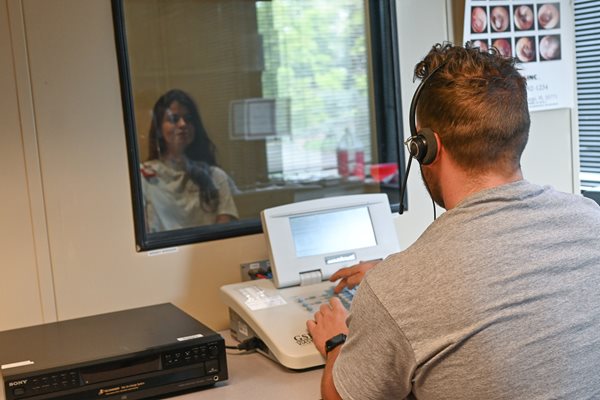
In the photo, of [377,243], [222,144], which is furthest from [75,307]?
[377,243]

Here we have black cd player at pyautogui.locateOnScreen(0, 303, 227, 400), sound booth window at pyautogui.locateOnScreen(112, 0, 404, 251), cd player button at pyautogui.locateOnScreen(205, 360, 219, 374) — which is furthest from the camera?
sound booth window at pyautogui.locateOnScreen(112, 0, 404, 251)

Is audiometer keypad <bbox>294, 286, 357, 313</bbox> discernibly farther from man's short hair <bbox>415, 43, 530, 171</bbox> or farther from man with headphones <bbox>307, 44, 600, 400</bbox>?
man's short hair <bbox>415, 43, 530, 171</bbox>

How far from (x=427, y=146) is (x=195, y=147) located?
0.84m

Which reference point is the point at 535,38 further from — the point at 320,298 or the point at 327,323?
the point at 327,323

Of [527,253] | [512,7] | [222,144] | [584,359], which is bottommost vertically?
[584,359]

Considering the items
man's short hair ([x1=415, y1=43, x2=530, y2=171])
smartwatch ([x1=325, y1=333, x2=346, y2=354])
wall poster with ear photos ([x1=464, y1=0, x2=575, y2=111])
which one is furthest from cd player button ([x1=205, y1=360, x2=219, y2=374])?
wall poster with ear photos ([x1=464, y1=0, x2=575, y2=111])

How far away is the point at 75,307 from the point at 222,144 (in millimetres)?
541

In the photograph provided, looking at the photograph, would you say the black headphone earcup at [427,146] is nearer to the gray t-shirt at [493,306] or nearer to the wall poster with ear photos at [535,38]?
the gray t-shirt at [493,306]

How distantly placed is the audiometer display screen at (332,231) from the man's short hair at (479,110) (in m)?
0.66

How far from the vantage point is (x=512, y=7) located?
227cm

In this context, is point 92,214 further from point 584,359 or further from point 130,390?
point 584,359

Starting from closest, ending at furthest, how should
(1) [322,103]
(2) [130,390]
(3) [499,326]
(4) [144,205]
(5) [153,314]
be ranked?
1. (3) [499,326]
2. (2) [130,390]
3. (5) [153,314]
4. (4) [144,205]
5. (1) [322,103]

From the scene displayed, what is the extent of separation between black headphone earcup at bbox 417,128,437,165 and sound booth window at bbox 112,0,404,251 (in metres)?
0.80

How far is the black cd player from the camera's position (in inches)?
56.8
